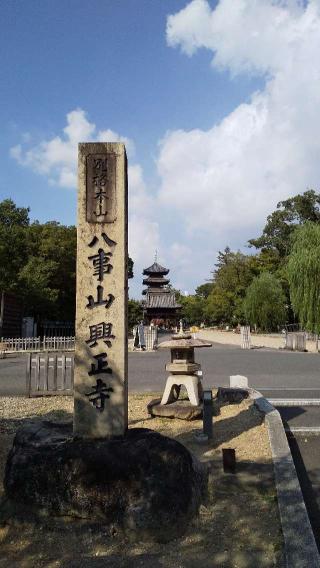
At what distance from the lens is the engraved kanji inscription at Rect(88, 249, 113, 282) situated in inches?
185

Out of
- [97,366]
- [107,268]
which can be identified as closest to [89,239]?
[107,268]

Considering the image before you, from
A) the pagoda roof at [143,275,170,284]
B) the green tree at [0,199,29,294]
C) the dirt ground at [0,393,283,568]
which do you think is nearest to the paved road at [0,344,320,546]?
the dirt ground at [0,393,283,568]

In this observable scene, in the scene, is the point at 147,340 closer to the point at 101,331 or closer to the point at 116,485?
the point at 101,331

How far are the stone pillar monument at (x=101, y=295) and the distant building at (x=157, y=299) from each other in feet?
161

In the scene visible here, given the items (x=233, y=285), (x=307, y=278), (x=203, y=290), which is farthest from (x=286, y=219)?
(x=203, y=290)

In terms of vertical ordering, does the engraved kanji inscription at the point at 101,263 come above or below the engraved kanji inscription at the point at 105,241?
below

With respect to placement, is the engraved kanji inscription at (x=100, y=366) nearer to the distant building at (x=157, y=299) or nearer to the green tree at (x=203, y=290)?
the distant building at (x=157, y=299)

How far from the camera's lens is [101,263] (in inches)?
186

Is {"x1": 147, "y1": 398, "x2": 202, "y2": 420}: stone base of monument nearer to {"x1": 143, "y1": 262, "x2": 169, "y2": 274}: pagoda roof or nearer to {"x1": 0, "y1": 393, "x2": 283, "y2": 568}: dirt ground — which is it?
{"x1": 0, "y1": 393, "x2": 283, "y2": 568}: dirt ground

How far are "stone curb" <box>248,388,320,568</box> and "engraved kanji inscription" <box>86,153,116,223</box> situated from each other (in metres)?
3.30

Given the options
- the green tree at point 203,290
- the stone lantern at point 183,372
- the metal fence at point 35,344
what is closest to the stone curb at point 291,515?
the stone lantern at point 183,372

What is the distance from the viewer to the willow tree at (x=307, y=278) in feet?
81.2

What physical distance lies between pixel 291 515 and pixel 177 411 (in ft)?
12.4

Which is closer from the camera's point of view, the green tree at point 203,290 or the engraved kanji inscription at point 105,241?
the engraved kanji inscription at point 105,241
